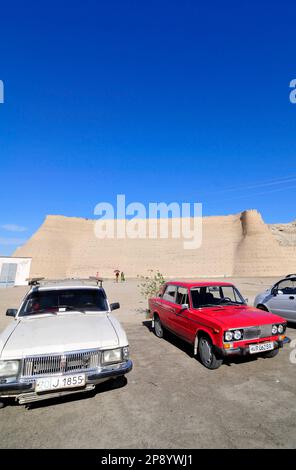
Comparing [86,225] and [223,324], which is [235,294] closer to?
[223,324]

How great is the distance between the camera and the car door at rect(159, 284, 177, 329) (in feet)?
20.7

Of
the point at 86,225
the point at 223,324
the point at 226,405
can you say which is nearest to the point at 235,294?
the point at 223,324

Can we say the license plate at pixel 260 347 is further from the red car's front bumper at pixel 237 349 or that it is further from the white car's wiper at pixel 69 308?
the white car's wiper at pixel 69 308

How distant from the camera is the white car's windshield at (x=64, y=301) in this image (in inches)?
180

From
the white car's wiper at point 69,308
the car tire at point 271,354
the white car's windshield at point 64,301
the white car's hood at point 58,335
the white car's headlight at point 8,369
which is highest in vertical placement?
the white car's windshield at point 64,301

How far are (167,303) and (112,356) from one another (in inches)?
131

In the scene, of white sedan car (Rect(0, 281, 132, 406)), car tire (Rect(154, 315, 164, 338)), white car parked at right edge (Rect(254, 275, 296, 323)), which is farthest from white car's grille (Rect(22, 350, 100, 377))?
white car parked at right edge (Rect(254, 275, 296, 323))

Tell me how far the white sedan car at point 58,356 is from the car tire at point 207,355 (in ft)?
6.08

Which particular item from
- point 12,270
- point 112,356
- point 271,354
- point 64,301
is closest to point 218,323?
point 271,354

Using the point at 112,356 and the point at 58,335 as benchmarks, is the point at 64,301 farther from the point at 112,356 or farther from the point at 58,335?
the point at 112,356

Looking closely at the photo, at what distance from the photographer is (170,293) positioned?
6641mm

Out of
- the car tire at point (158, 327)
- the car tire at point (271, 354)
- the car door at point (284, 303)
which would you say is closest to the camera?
the car tire at point (271, 354)

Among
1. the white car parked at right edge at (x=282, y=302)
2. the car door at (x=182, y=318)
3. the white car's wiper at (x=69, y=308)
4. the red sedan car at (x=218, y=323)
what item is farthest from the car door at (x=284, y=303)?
the white car's wiper at (x=69, y=308)

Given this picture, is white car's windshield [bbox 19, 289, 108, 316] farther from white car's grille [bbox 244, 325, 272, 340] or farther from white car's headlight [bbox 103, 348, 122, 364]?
white car's grille [bbox 244, 325, 272, 340]
